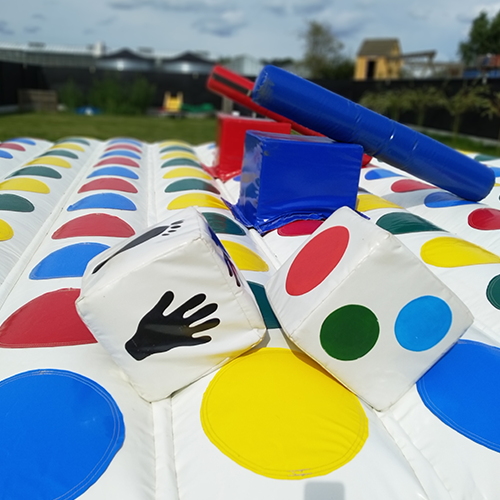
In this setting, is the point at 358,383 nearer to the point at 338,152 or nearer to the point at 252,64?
the point at 338,152

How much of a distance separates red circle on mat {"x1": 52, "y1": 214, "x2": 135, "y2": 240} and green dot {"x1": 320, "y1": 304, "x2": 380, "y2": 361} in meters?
1.40

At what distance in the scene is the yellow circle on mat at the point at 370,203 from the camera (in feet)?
10.1

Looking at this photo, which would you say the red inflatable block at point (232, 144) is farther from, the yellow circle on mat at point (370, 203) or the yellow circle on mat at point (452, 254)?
the yellow circle on mat at point (452, 254)

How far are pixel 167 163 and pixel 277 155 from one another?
1908 mm

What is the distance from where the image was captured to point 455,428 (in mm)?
1293

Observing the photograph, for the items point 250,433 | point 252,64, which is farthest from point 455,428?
point 252,64

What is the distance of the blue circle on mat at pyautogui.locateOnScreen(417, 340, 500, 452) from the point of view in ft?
4.22

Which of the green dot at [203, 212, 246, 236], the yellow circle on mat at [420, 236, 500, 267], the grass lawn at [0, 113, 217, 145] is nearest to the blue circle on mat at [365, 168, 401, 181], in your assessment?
the yellow circle on mat at [420, 236, 500, 267]

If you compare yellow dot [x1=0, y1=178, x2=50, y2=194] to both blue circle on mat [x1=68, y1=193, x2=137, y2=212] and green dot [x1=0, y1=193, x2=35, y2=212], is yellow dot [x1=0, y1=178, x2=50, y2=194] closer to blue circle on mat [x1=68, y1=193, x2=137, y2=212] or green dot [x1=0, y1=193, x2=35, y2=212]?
green dot [x1=0, y1=193, x2=35, y2=212]

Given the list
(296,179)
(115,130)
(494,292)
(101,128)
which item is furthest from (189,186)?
(101,128)

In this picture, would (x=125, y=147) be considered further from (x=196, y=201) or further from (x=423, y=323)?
(x=423, y=323)

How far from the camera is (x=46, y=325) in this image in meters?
1.58

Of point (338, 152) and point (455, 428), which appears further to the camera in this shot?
point (338, 152)

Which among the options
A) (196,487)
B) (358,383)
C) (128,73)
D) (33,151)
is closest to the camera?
(196,487)
